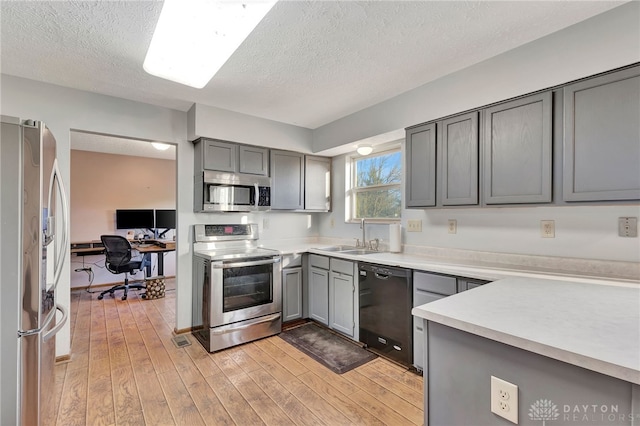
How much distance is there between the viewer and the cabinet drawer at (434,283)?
7.04ft

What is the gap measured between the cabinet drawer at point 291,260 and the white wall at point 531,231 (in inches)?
48.1

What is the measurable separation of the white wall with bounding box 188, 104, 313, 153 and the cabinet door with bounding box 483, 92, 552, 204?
7.37 feet

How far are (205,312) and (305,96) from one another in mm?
2368

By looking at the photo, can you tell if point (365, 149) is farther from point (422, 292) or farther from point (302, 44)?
point (422, 292)

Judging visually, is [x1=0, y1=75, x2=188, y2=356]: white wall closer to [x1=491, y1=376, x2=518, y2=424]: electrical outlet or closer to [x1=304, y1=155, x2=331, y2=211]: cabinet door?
[x1=304, y1=155, x2=331, y2=211]: cabinet door

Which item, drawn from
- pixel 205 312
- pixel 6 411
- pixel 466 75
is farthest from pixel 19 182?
pixel 466 75

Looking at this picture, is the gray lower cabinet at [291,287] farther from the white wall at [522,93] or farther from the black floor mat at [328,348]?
the white wall at [522,93]

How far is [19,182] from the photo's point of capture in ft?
4.04

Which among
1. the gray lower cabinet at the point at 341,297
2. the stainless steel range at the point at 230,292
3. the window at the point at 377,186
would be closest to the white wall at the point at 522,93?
the window at the point at 377,186

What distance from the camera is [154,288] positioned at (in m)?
4.63

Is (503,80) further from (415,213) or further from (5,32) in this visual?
(5,32)

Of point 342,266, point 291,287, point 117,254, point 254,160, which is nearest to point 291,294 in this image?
point 291,287

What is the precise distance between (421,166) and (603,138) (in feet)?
3.90

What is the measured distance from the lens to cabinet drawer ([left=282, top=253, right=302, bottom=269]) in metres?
3.36
